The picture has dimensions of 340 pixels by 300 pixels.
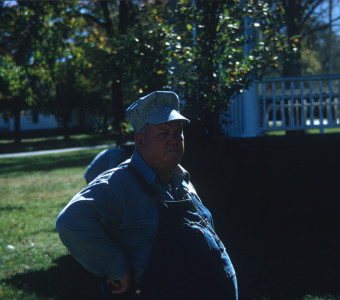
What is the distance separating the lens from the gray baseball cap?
2.63 meters

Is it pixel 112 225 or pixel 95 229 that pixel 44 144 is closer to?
pixel 112 225

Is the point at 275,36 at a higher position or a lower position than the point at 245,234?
higher

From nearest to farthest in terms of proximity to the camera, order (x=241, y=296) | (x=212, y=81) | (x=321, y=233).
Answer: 1. (x=241, y=296)
2. (x=212, y=81)
3. (x=321, y=233)

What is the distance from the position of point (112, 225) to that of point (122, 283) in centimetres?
29

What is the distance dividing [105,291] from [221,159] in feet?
14.9

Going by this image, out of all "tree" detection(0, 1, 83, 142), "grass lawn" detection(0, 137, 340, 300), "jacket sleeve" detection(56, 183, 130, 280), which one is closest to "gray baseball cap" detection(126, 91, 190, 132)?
"jacket sleeve" detection(56, 183, 130, 280)

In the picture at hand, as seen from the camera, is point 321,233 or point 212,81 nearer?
point 212,81

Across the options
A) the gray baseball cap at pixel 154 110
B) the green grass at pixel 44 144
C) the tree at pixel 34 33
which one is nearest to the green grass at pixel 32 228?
the tree at pixel 34 33

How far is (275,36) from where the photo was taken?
6.92 meters

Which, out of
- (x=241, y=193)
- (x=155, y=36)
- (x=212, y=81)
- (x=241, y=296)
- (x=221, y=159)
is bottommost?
(x=241, y=296)

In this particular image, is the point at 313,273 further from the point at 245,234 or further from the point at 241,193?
the point at 241,193

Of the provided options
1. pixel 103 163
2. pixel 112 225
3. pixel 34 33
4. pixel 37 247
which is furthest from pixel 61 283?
pixel 34 33

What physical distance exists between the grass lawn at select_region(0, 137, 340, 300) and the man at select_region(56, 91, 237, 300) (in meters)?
3.03

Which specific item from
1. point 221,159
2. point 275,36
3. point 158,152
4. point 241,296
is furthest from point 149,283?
point 275,36
